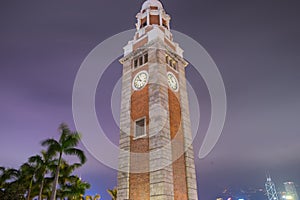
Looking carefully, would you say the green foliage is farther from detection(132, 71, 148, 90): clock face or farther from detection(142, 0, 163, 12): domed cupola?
detection(142, 0, 163, 12): domed cupola

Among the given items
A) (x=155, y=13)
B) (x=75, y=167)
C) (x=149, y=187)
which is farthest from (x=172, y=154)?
(x=155, y=13)

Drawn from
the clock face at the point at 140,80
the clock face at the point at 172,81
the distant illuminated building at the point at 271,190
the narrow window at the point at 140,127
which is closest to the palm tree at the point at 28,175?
the narrow window at the point at 140,127

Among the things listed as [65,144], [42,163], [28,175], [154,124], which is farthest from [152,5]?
[28,175]

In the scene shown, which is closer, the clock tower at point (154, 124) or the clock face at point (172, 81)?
the clock tower at point (154, 124)

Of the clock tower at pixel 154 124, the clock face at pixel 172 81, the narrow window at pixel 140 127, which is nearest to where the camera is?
the clock tower at pixel 154 124

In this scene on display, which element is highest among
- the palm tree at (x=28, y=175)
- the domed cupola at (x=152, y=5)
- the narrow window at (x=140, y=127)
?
the domed cupola at (x=152, y=5)

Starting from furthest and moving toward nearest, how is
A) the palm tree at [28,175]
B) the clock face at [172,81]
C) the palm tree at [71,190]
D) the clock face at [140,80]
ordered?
the palm tree at [28,175] < the palm tree at [71,190] < the clock face at [172,81] < the clock face at [140,80]

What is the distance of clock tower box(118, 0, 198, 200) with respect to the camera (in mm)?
18281

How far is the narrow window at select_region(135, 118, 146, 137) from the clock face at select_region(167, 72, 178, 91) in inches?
196

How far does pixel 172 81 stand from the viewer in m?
24.3

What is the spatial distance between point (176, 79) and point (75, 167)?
1606 cm

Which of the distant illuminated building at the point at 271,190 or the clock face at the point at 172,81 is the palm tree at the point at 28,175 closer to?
the clock face at the point at 172,81

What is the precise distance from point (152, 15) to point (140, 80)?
10.6 metres

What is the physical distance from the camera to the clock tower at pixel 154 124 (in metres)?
18.3
